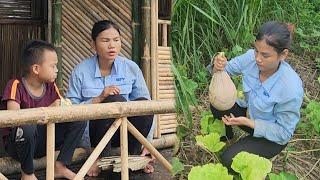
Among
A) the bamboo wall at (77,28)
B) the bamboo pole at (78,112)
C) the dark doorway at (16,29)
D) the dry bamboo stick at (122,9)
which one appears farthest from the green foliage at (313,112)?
the dark doorway at (16,29)

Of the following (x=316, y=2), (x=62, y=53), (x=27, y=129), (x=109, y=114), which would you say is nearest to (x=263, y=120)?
(x=316, y=2)

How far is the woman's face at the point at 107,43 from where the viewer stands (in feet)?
4.76

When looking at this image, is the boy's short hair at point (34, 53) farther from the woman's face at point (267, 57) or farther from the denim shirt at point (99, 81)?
the woman's face at point (267, 57)

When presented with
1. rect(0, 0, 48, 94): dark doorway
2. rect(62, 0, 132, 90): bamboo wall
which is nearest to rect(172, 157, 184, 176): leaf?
rect(62, 0, 132, 90): bamboo wall

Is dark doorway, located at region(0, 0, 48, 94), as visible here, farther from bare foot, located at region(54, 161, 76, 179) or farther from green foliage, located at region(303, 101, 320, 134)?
green foliage, located at region(303, 101, 320, 134)

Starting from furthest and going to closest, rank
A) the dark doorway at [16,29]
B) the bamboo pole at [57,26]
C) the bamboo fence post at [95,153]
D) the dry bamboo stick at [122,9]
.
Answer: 1. the dark doorway at [16,29]
2. the bamboo pole at [57,26]
3. the dry bamboo stick at [122,9]
4. the bamboo fence post at [95,153]

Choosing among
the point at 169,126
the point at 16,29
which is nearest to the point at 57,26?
the point at 16,29

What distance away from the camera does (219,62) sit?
62 centimetres

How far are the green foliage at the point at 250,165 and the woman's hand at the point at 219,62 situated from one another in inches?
4.0

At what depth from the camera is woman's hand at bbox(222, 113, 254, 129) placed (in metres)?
0.64

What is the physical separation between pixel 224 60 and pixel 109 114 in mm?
583

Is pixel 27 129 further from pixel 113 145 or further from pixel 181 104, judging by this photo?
pixel 181 104

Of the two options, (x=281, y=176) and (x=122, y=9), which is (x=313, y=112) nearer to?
(x=281, y=176)

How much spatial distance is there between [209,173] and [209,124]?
60 millimetres
